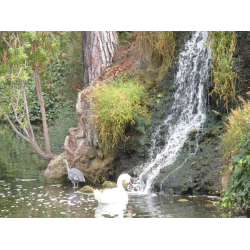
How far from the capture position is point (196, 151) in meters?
9.08

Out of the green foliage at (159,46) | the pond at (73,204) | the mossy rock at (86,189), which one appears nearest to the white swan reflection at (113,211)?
the pond at (73,204)

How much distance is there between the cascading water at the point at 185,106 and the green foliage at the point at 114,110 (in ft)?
2.32

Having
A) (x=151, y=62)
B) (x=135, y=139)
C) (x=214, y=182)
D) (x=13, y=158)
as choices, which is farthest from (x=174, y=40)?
(x=13, y=158)

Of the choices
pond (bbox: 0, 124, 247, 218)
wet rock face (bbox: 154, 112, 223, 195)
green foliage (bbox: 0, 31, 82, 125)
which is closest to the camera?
pond (bbox: 0, 124, 247, 218)

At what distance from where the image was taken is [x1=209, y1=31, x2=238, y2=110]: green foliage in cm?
910

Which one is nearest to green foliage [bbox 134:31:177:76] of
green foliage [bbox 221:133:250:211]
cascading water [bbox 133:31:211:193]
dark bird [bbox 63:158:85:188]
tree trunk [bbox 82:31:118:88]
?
cascading water [bbox 133:31:211:193]

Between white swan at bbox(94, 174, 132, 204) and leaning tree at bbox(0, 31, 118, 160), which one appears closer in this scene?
white swan at bbox(94, 174, 132, 204)

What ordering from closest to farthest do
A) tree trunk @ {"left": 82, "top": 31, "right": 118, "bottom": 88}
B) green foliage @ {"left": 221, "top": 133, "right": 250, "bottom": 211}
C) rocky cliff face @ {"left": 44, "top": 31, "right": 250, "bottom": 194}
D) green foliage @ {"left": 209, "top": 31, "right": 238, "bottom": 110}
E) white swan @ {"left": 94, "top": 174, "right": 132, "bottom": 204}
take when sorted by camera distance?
1. green foliage @ {"left": 221, "top": 133, "right": 250, "bottom": 211}
2. white swan @ {"left": 94, "top": 174, "right": 132, "bottom": 204}
3. rocky cliff face @ {"left": 44, "top": 31, "right": 250, "bottom": 194}
4. green foliage @ {"left": 209, "top": 31, "right": 238, "bottom": 110}
5. tree trunk @ {"left": 82, "top": 31, "right": 118, "bottom": 88}

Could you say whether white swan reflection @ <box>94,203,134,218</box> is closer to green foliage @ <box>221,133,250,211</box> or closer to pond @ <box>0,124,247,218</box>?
pond @ <box>0,124,247,218</box>

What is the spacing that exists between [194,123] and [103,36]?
4053 mm

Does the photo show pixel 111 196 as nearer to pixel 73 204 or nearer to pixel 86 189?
pixel 73 204

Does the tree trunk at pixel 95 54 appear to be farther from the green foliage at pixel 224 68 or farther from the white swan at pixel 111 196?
the white swan at pixel 111 196

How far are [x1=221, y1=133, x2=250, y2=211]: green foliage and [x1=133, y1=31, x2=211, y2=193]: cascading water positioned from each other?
9.18ft

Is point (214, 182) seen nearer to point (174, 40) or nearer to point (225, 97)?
point (225, 97)
